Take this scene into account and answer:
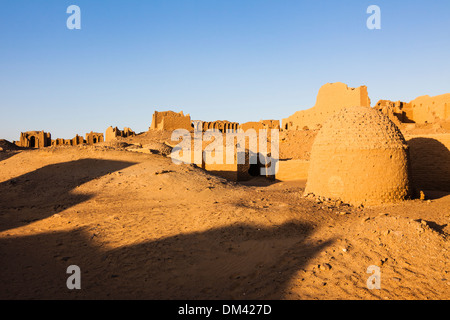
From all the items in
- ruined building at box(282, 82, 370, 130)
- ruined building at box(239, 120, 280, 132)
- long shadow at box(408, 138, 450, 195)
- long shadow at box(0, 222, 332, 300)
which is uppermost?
ruined building at box(282, 82, 370, 130)

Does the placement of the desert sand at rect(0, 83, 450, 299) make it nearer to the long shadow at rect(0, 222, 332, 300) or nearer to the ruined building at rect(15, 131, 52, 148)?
the long shadow at rect(0, 222, 332, 300)

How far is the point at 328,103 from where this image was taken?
29656 millimetres

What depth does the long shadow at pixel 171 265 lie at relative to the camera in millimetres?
4172

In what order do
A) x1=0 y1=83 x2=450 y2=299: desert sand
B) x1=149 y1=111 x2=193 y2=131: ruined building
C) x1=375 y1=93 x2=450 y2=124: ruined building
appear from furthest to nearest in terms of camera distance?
x1=149 y1=111 x2=193 y2=131: ruined building
x1=375 y1=93 x2=450 y2=124: ruined building
x1=0 y1=83 x2=450 y2=299: desert sand

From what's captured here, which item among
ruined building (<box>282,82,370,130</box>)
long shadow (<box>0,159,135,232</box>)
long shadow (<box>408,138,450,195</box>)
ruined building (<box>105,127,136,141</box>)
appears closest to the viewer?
long shadow (<box>0,159,135,232</box>)

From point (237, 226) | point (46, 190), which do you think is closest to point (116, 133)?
point (46, 190)

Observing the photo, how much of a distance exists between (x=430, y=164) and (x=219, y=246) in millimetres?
9582

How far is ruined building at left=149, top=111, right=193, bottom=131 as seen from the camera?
1340 inches

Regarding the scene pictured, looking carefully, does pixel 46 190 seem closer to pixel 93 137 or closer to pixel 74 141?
pixel 93 137

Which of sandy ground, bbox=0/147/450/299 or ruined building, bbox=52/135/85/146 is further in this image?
ruined building, bbox=52/135/85/146

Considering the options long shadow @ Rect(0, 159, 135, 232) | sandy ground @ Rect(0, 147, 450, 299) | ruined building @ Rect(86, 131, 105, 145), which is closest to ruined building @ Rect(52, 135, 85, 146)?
ruined building @ Rect(86, 131, 105, 145)

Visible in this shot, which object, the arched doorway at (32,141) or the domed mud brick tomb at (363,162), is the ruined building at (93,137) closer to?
the arched doorway at (32,141)

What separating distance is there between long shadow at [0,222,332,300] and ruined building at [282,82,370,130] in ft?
73.0

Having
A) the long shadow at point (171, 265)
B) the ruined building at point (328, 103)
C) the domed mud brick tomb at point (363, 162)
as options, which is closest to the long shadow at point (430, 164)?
the domed mud brick tomb at point (363, 162)
